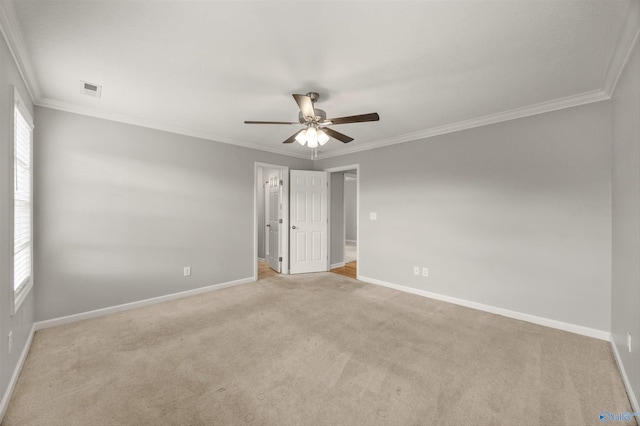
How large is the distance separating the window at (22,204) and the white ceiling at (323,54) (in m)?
0.43

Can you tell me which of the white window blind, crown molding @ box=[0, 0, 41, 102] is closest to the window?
the white window blind

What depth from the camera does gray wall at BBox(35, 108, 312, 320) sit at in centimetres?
282

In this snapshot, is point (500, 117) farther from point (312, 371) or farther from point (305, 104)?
point (312, 371)

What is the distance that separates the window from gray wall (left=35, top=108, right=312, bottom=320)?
11.5 inches

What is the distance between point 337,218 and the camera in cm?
571

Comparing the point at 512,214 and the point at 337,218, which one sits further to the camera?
the point at 337,218

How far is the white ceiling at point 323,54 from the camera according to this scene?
157 cm

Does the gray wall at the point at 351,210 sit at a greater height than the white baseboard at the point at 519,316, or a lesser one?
greater

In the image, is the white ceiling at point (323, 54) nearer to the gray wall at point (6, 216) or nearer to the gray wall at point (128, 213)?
the gray wall at point (6, 216)

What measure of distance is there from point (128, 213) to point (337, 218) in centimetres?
374

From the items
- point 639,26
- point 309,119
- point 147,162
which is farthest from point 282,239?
point 639,26

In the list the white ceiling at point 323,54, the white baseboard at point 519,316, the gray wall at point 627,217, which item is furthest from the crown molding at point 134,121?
the gray wall at point 627,217

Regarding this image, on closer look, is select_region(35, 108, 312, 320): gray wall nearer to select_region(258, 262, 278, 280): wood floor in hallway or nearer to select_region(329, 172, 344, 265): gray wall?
select_region(258, 262, 278, 280): wood floor in hallway

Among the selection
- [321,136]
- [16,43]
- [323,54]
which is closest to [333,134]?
[321,136]
